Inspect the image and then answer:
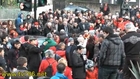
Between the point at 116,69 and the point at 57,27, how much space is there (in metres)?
12.1

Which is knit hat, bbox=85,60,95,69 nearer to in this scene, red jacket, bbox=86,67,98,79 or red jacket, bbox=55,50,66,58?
red jacket, bbox=86,67,98,79

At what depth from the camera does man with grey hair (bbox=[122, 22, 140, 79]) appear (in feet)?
46.8

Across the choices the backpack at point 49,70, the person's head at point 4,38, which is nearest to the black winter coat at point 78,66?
the backpack at point 49,70

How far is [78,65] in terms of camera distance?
593 inches

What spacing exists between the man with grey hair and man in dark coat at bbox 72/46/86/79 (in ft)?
4.39

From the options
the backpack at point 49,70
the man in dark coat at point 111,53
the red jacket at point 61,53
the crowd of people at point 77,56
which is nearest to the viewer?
the backpack at point 49,70

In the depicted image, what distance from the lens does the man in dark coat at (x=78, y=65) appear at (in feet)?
49.2

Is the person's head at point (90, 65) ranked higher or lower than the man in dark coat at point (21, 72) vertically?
lower

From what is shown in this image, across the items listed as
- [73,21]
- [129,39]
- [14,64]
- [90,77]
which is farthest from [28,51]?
[73,21]

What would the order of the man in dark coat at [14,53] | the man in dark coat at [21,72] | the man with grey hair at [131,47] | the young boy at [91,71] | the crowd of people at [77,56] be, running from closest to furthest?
the man in dark coat at [21,72] → the crowd of people at [77,56] → the man with grey hair at [131,47] → the man in dark coat at [14,53] → the young boy at [91,71]

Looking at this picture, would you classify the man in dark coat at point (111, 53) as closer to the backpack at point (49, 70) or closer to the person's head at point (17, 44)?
the backpack at point (49, 70)

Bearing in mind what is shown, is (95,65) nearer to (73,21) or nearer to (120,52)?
(120,52)

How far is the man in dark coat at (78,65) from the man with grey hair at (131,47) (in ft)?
4.39

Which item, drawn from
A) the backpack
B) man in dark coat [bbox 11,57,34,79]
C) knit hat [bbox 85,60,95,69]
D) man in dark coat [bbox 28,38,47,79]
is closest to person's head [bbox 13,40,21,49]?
man in dark coat [bbox 28,38,47,79]
